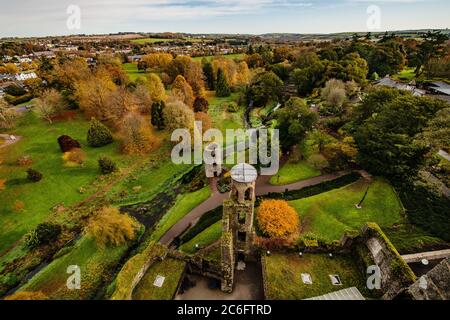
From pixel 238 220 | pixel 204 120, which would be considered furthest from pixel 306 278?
pixel 204 120

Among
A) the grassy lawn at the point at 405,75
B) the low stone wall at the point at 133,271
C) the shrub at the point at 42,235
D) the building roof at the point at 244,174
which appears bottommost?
the shrub at the point at 42,235

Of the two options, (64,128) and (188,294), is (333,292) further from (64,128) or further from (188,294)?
(64,128)

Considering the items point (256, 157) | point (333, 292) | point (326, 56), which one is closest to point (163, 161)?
point (256, 157)

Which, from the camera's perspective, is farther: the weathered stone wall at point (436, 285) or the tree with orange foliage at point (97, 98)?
the tree with orange foliage at point (97, 98)

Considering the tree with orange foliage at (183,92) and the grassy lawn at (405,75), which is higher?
the grassy lawn at (405,75)

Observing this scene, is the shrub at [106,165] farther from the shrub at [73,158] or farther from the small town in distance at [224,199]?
the shrub at [73,158]

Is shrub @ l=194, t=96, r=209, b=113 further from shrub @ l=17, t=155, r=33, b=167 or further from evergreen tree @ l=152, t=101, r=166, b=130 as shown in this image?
shrub @ l=17, t=155, r=33, b=167

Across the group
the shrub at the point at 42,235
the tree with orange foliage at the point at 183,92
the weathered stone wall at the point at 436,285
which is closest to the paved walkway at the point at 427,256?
the weathered stone wall at the point at 436,285
